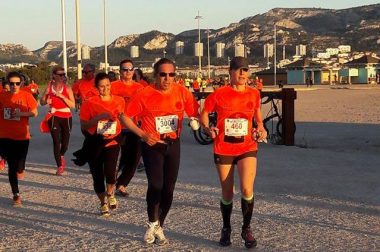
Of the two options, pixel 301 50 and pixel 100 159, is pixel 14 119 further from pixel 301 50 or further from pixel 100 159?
pixel 301 50

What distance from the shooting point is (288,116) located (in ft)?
45.9

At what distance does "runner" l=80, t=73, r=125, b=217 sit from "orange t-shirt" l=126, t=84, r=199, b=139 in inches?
46.0

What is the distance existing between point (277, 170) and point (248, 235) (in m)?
4.75

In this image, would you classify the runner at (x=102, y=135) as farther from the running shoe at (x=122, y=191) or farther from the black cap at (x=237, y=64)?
the black cap at (x=237, y=64)

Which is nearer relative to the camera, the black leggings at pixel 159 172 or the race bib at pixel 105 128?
the black leggings at pixel 159 172

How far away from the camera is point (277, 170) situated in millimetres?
10102

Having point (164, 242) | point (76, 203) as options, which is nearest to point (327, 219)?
point (164, 242)

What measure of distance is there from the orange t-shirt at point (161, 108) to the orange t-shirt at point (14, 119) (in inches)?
102

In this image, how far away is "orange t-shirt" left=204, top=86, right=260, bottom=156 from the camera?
546 centimetres

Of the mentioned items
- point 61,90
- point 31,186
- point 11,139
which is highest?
point 61,90

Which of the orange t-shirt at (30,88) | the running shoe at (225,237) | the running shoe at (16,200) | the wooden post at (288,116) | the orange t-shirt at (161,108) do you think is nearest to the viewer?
the running shoe at (225,237)

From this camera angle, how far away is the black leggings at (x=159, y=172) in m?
5.57

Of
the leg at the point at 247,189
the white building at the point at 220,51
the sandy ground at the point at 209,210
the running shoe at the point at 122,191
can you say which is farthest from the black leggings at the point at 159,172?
the white building at the point at 220,51

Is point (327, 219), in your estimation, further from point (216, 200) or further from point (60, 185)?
point (60, 185)
